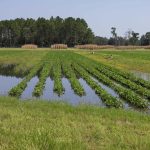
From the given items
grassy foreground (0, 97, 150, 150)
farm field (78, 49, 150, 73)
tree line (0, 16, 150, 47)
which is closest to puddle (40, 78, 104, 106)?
grassy foreground (0, 97, 150, 150)

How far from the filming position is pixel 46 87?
79.7ft

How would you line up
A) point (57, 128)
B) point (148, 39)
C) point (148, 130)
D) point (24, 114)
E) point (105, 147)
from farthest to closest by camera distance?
point (148, 39)
point (24, 114)
point (148, 130)
point (57, 128)
point (105, 147)

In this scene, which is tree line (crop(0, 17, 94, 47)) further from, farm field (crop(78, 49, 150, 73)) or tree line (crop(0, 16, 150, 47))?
farm field (crop(78, 49, 150, 73))

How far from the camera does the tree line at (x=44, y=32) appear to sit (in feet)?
446

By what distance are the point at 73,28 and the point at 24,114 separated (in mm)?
126448

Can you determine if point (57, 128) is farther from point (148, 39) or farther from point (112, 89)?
point (148, 39)

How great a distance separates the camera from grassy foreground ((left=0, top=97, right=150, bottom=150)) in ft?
28.2

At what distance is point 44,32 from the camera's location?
136000 mm

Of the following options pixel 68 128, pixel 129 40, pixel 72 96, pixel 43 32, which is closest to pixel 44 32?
pixel 43 32

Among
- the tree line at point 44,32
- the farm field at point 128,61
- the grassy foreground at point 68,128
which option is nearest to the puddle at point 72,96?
the grassy foreground at point 68,128

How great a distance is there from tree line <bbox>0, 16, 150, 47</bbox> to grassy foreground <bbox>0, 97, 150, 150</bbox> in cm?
12161

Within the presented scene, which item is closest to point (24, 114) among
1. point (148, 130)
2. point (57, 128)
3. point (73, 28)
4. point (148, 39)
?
point (57, 128)

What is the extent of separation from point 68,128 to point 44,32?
127 meters

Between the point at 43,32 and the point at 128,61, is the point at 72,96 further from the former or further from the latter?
the point at 43,32
